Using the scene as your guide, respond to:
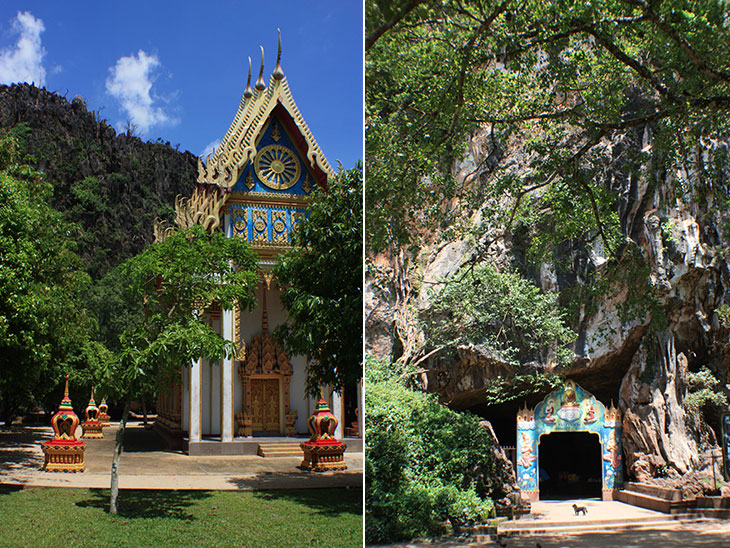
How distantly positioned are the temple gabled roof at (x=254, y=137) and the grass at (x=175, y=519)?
3.35 metres

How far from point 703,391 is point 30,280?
590cm

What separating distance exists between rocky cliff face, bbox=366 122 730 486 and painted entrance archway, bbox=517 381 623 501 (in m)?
0.34

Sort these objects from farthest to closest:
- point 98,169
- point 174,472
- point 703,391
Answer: point 98,169, point 174,472, point 703,391

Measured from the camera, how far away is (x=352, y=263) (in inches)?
185

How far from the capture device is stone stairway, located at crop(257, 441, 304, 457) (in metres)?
7.21

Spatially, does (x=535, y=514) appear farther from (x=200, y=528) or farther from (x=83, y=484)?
(x=83, y=484)

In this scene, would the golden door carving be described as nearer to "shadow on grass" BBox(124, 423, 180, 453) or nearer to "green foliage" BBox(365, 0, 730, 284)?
"shadow on grass" BBox(124, 423, 180, 453)

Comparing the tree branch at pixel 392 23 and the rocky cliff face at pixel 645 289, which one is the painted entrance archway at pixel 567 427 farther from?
the tree branch at pixel 392 23

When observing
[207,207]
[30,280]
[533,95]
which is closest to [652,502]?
[533,95]

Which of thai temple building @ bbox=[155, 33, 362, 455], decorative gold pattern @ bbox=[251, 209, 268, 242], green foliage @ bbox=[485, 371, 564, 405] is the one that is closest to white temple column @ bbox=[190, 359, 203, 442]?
thai temple building @ bbox=[155, 33, 362, 455]

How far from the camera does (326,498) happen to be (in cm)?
494

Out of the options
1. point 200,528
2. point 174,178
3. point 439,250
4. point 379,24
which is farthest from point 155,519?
point 174,178

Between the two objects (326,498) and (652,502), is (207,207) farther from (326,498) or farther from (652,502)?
(652,502)

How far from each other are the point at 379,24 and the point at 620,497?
Result: 6.52 metres
